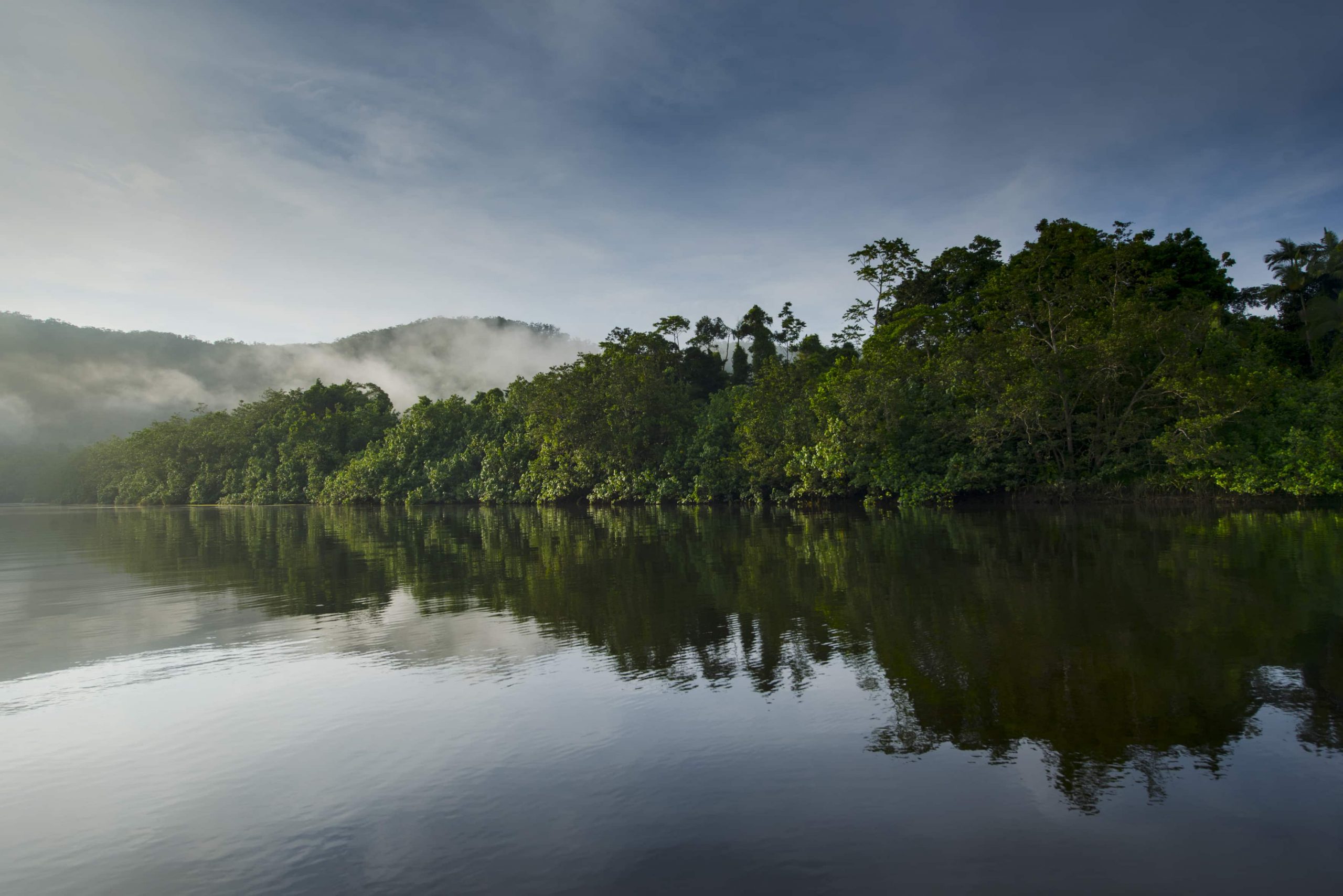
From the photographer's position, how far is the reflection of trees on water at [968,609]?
4.96m

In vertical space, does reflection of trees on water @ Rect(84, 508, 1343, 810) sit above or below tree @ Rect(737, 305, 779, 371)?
below

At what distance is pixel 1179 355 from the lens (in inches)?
1078

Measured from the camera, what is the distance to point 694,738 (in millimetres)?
4957

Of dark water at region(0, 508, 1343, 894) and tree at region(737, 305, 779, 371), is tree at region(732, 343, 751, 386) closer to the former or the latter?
tree at region(737, 305, 779, 371)

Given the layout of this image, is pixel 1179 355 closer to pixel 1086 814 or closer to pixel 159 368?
pixel 1086 814

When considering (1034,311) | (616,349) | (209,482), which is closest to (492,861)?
(1034,311)

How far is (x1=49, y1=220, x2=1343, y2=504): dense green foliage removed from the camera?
2680 centimetres

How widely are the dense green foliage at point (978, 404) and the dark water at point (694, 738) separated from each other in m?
18.5

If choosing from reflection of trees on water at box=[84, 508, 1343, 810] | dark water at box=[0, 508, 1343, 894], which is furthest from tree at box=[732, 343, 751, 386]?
dark water at box=[0, 508, 1343, 894]

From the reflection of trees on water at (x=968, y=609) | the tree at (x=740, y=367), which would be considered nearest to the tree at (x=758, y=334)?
the tree at (x=740, y=367)

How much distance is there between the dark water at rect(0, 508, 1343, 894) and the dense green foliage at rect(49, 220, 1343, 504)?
18.5 meters

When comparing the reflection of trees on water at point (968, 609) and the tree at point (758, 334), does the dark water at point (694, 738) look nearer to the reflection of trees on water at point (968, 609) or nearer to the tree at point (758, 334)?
the reflection of trees on water at point (968, 609)

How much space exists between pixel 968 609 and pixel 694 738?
16.4ft

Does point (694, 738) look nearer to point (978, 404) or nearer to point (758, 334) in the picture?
→ point (978, 404)
